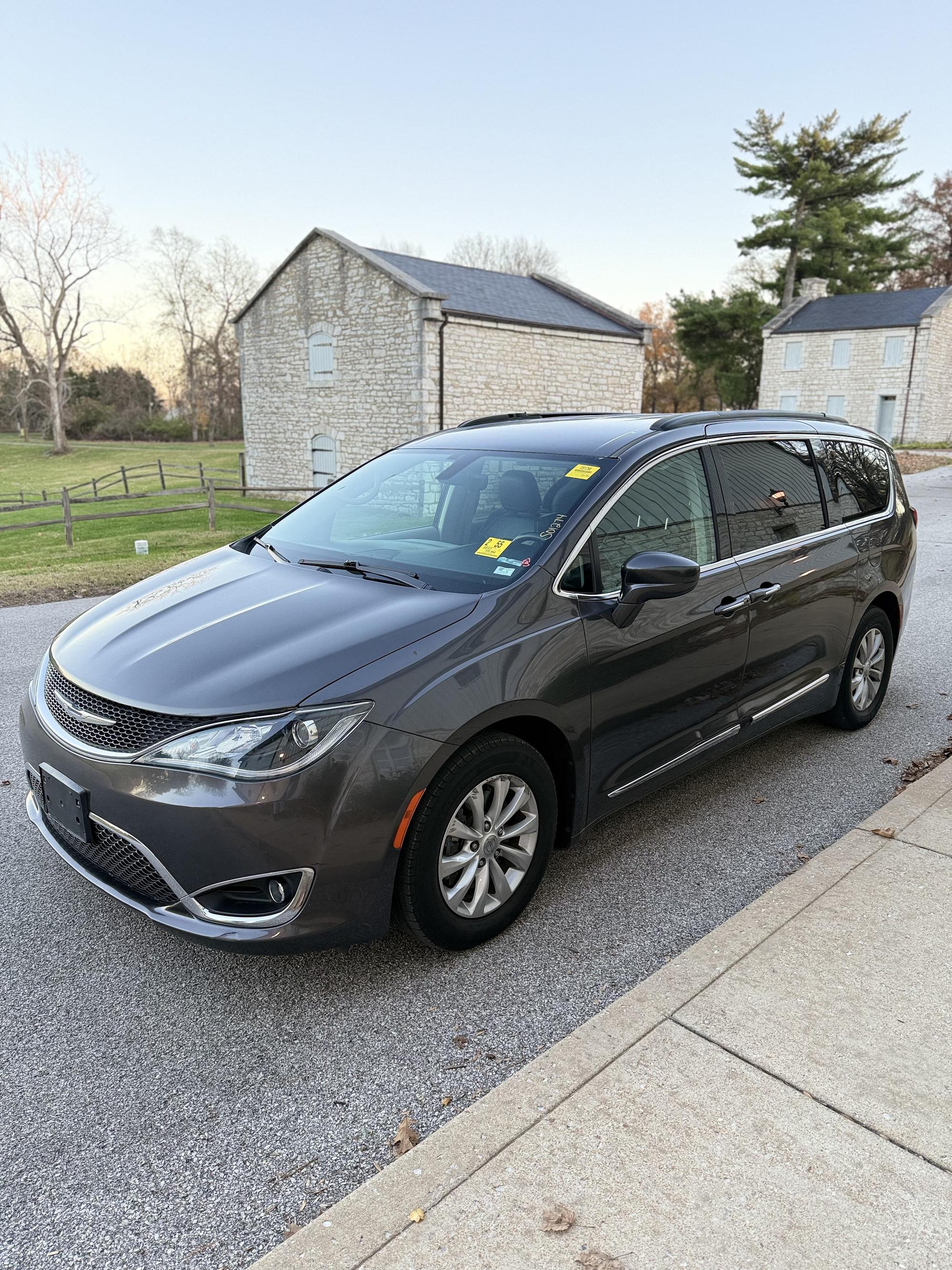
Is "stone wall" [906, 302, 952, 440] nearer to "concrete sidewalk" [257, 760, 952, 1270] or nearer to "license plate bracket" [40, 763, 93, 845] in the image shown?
"concrete sidewalk" [257, 760, 952, 1270]

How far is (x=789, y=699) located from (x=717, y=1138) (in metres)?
2.62

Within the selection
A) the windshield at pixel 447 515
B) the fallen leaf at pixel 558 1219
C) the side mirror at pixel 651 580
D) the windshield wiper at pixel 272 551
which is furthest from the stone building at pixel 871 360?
the fallen leaf at pixel 558 1219

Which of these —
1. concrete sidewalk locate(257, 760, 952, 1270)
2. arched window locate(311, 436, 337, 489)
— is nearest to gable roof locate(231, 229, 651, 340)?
arched window locate(311, 436, 337, 489)

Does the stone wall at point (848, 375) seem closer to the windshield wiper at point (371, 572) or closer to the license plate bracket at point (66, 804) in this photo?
the windshield wiper at point (371, 572)

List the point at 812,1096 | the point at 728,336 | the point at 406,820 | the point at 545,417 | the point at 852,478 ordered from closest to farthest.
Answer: the point at 812,1096 < the point at 406,820 < the point at 545,417 < the point at 852,478 < the point at 728,336

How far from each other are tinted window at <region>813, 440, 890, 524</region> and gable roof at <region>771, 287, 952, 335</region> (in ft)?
145

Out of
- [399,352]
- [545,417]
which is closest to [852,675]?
[545,417]

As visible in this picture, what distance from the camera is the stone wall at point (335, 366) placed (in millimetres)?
23500

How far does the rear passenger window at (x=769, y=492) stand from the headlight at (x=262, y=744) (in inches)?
87.6

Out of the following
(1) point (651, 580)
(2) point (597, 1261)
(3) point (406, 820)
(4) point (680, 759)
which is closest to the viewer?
(2) point (597, 1261)

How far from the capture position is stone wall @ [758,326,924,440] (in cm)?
4375

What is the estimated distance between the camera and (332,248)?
83.3 feet

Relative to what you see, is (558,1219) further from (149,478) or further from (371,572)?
(149,478)

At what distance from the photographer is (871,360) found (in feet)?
145
